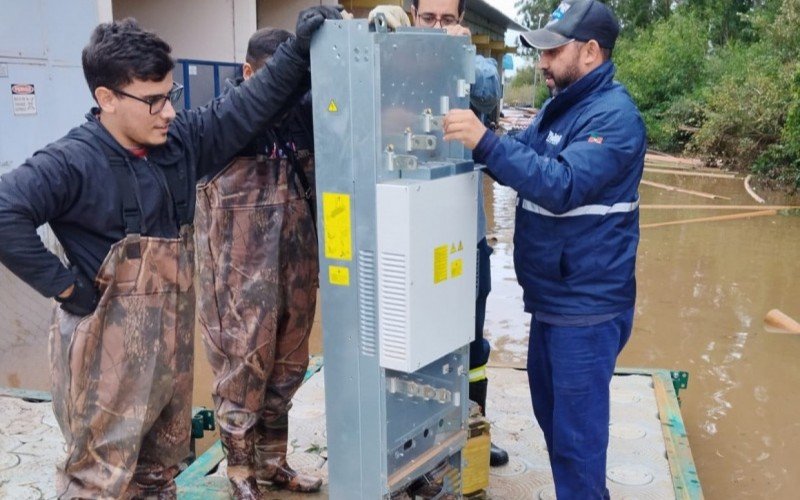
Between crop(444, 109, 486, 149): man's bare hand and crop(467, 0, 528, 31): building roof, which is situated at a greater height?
crop(467, 0, 528, 31): building roof

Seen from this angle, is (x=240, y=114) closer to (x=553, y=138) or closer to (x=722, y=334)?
(x=553, y=138)

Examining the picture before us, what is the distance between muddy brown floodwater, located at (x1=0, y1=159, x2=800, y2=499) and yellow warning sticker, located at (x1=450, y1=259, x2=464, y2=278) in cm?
235

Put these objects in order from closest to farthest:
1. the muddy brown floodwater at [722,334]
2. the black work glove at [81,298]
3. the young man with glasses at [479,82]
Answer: the black work glove at [81,298] < the young man with glasses at [479,82] < the muddy brown floodwater at [722,334]

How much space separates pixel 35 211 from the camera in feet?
6.96

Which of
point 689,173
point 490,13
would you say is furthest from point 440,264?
point 490,13

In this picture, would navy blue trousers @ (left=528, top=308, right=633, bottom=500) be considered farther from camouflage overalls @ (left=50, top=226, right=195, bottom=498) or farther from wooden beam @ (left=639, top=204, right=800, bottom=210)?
wooden beam @ (left=639, top=204, right=800, bottom=210)

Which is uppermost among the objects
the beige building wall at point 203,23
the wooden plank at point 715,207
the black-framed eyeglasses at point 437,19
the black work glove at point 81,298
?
the beige building wall at point 203,23

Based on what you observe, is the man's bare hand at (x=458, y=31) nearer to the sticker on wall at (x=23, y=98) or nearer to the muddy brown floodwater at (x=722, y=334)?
the muddy brown floodwater at (x=722, y=334)

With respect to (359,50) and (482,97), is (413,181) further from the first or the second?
(482,97)

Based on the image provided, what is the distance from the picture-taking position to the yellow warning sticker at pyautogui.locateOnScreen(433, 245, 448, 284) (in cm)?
238

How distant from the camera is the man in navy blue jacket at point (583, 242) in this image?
8.77 ft

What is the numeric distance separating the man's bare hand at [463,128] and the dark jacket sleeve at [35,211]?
114 cm

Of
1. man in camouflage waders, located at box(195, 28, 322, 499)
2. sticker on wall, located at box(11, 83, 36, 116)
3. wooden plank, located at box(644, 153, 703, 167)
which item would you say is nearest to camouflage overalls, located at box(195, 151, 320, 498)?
man in camouflage waders, located at box(195, 28, 322, 499)

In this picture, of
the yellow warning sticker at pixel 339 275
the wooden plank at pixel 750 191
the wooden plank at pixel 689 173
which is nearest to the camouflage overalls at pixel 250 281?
the yellow warning sticker at pixel 339 275
